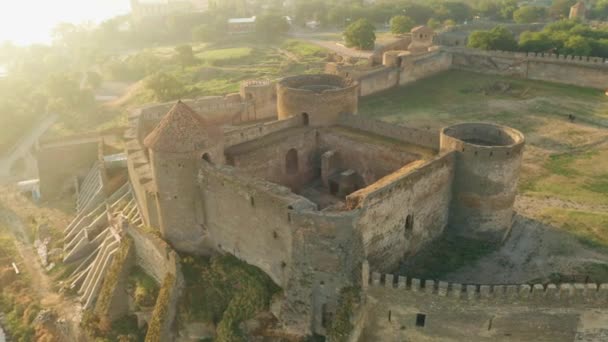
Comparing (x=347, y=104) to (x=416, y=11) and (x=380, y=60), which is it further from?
(x=416, y=11)

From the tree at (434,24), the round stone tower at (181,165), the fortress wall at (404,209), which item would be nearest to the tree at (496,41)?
the tree at (434,24)

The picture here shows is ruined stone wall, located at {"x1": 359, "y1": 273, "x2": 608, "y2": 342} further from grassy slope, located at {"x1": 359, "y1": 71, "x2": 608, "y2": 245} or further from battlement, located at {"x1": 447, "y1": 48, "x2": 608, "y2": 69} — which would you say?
battlement, located at {"x1": 447, "y1": 48, "x2": 608, "y2": 69}

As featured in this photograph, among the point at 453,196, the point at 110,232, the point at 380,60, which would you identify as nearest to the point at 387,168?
the point at 453,196

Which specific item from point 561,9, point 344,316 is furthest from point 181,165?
point 561,9

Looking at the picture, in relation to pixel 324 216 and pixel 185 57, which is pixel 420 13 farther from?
pixel 324 216

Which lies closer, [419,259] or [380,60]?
[419,259]

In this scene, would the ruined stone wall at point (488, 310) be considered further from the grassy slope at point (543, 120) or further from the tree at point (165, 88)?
the tree at point (165, 88)
